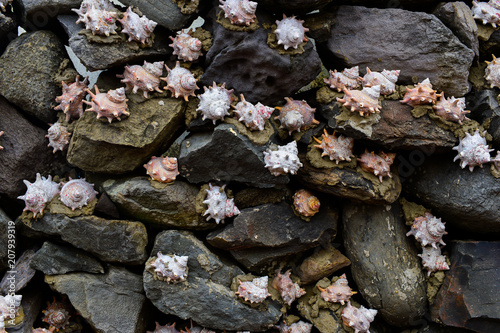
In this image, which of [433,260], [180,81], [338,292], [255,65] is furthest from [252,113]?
[433,260]

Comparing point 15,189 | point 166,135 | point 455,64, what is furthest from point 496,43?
point 15,189

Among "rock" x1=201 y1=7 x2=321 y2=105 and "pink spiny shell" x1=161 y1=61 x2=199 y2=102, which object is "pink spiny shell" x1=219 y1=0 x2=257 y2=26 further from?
"pink spiny shell" x1=161 y1=61 x2=199 y2=102

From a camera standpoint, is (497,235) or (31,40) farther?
(497,235)

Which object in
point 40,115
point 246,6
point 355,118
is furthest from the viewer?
point 40,115

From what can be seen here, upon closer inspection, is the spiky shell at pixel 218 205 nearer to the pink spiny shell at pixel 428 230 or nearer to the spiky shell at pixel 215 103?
the spiky shell at pixel 215 103

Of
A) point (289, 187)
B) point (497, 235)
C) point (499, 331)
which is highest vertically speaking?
point (289, 187)

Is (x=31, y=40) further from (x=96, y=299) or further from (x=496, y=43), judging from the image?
(x=496, y=43)

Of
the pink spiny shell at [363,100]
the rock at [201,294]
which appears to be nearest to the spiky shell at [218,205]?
the rock at [201,294]
